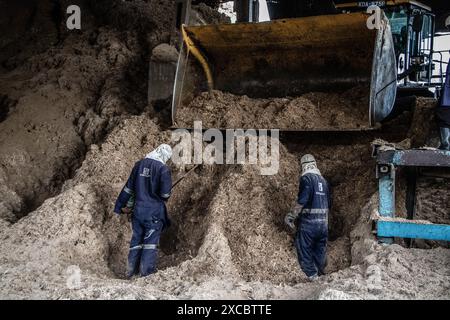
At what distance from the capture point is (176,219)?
506cm

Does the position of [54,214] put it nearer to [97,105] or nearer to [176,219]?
[176,219]

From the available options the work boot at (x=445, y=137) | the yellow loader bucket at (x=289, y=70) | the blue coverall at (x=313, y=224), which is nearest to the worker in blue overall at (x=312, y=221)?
the blue coverall at (x=313, y=224)

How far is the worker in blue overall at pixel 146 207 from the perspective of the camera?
4492 mm

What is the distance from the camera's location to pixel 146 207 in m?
4.50

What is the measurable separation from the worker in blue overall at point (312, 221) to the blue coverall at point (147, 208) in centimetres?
124

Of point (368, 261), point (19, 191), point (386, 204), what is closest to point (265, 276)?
point (368, 261)

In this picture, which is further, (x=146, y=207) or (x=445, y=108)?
(x=146, y=207)

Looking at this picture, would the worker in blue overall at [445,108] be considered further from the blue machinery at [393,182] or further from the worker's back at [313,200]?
the worker's back at [313,200]

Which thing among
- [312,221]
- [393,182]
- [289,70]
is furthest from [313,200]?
[289,70]

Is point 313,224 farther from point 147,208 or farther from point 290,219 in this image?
point 147,208

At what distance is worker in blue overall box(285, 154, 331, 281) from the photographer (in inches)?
171

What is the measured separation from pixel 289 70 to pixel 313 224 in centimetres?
211

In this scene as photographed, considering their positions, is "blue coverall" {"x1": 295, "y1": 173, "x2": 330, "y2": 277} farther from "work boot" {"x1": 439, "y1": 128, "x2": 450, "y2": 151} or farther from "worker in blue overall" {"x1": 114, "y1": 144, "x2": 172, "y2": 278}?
"worker in blue overall" {"x1": 114, "y1": 144, "x2": 172, "y2": 278}

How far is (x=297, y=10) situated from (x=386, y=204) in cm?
461
